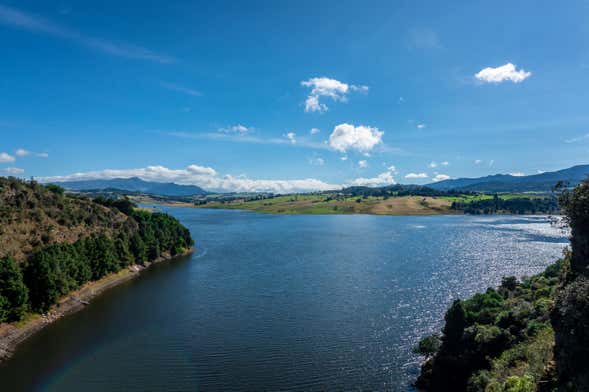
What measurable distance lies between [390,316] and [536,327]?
28.4 meters

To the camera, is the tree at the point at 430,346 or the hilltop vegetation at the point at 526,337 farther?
the tree at the point at 430,346

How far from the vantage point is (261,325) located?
191 feet

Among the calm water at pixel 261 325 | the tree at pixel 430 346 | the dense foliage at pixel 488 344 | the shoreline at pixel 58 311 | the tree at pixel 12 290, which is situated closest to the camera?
the dense foliage at pixel 488 344

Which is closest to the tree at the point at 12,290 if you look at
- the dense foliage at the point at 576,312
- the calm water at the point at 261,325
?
the calm water at the point at 261,325

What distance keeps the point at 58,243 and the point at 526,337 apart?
8278 centimetres

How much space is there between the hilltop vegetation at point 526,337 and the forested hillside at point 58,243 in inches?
2400

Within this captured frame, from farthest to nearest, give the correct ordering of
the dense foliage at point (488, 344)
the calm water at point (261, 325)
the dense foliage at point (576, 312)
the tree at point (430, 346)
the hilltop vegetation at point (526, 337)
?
1. the tree at point (430, 346)
2. the calm water at point (261, 325)
3. the dense foliage at point (488, 344)
4. the hilltop vegetation at point (526, 337)
5. the dense foliage at point (576, 312)

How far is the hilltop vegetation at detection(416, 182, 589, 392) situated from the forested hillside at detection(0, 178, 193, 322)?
200ft

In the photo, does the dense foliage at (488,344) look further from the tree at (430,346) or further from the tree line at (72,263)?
the tree line at (72,263)

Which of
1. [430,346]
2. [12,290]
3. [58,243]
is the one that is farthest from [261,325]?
[58,243]

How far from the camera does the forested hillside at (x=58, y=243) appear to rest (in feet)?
193

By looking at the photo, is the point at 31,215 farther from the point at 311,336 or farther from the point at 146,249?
the point at 311,336

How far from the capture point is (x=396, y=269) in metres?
97.1

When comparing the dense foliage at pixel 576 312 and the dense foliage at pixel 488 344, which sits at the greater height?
the dense foliage at pixel 576 312
